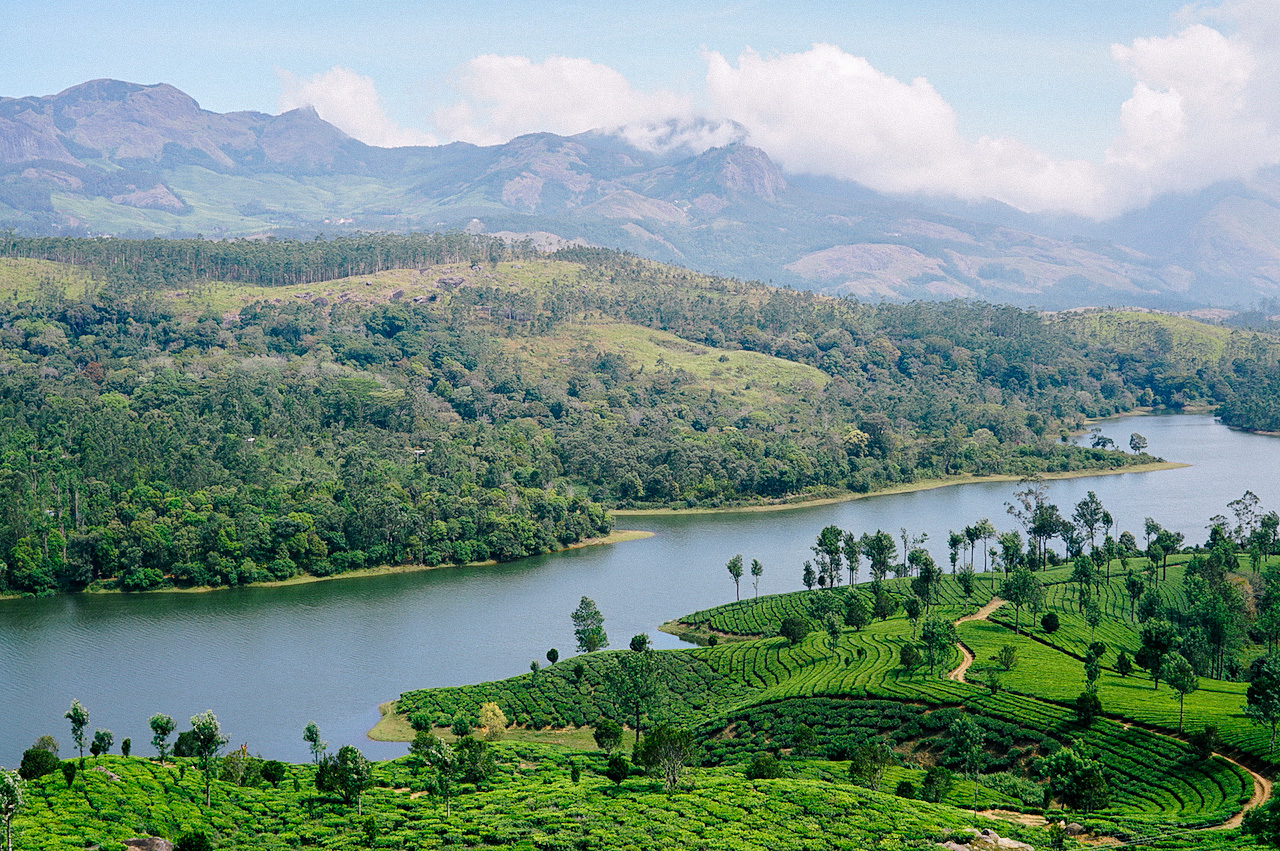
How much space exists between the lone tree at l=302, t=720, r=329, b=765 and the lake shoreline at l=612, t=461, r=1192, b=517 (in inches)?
2624

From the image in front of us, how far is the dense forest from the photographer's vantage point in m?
99.3

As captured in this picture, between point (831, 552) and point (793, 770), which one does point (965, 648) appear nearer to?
point (793, 770)

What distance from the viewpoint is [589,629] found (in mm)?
74750

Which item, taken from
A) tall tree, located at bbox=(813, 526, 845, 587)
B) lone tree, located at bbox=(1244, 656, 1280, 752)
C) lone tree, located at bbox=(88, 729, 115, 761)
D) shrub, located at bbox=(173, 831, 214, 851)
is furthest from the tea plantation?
tall tree, located at bbox=(813, 526, 845, 587)

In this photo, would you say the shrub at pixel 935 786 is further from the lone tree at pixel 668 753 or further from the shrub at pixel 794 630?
the shrub at pixel 794 630

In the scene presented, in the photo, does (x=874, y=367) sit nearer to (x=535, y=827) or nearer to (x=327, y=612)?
(x=327, y=612)

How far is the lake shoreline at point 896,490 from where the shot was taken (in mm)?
124688

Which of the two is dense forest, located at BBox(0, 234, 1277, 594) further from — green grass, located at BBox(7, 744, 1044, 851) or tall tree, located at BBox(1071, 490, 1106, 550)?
green grass, located at BBox(7, 744, 1044, 851)

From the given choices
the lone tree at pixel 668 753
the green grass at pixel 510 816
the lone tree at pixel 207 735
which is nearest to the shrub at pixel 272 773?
the green grass at pixel 510 816

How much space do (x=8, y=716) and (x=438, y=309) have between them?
120816 mm

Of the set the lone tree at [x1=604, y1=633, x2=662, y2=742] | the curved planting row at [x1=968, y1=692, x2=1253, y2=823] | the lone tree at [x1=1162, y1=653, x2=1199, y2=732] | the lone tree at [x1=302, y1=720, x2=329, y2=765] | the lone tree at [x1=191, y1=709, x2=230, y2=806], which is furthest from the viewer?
the lone tree at [x1=604, y1=633, x2=662, y2=742]

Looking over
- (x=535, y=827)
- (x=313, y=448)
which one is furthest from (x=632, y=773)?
(x=313, y=448)

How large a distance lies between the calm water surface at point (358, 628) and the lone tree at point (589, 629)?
2.29 m

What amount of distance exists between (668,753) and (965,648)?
94.0ft
